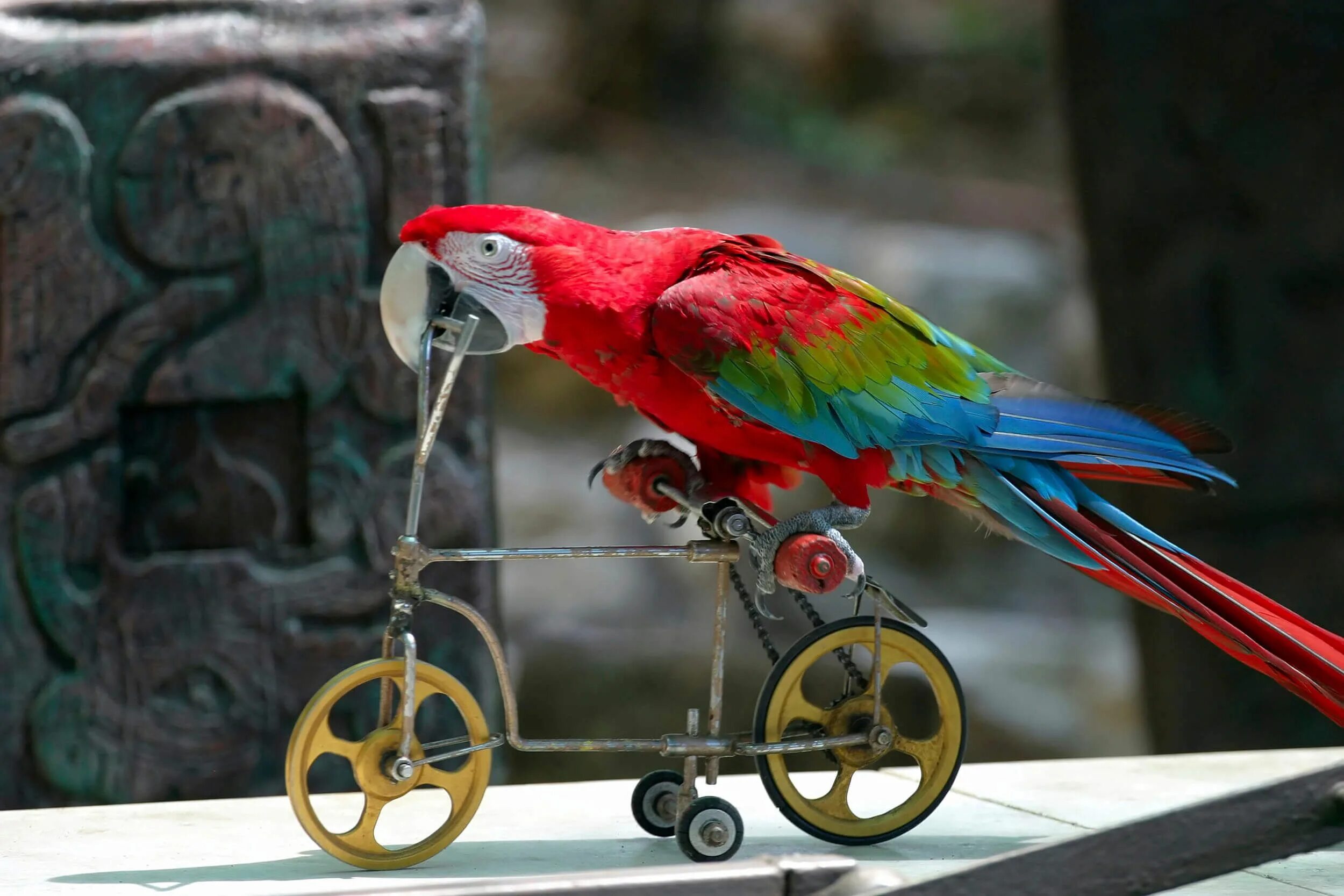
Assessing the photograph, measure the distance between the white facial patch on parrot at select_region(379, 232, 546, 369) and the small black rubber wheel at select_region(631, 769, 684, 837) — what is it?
63cm

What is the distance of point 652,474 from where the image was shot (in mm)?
1795

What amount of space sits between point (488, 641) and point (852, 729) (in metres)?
0.49

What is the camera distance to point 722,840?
1.56 metres

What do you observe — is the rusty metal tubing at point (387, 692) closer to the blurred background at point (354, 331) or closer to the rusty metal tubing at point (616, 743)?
the rusty metal tubing at point (616, 743)

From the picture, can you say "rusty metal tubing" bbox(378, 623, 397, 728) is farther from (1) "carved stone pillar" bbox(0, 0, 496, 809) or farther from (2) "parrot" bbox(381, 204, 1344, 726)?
(1) "carved stone pillar" bbox(0, 0, 496, 809)

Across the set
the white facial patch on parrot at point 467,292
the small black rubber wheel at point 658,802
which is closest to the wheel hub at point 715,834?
the small black rubber wheel at point 658,802

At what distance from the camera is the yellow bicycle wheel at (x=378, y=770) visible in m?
1.50

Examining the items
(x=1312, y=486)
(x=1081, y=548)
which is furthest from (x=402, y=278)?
(x=1312, y=486)

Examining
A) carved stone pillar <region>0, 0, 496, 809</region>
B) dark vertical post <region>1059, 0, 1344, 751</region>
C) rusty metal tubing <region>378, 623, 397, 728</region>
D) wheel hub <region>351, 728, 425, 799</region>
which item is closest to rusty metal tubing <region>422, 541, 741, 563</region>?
rusty metal tubing <region>378, 623, 397, 728</region>

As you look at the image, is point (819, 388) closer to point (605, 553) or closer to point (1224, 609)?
point (605, 553)

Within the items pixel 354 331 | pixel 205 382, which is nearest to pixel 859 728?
pixel 354 331

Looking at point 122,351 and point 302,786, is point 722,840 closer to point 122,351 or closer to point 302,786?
point 302,786

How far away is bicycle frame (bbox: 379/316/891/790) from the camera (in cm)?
157

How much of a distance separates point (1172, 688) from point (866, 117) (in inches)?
216
